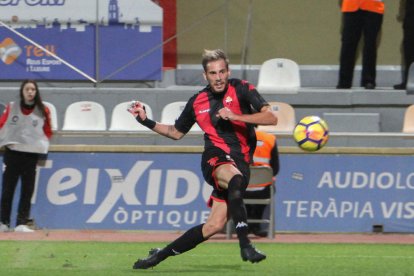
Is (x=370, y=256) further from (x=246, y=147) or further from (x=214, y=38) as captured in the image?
(x=214, y=38)

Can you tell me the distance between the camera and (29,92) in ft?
43.8

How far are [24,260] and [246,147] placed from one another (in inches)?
102

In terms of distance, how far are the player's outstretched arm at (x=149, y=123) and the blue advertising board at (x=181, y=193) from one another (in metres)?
4.38

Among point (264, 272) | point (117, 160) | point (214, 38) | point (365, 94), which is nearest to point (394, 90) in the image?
point (365, 94)

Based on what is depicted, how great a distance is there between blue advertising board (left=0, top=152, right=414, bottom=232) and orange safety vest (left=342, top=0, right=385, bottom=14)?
2.84 metres

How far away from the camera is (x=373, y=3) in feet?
50.5

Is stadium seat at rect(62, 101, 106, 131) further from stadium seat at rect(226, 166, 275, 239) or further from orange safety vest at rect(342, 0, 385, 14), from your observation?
orange safety vest at rect(342, 0, 385, 14)

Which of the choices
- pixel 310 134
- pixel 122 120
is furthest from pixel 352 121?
pixel 310 134

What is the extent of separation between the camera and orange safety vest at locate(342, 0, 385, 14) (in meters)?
15.3

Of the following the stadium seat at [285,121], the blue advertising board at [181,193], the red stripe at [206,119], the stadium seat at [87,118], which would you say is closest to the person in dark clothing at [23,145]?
the blue advertising board at [181,193]

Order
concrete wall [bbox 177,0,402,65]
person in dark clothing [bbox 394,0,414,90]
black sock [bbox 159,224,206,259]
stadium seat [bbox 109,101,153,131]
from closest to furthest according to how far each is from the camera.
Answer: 1. black sock [bbox 159,224,206,259]
2. stadium seat [bbox 109,101,153,131]
3. person in dark clothing [bbox 394,0,414,90]
4. concrete wall [bbox 177,0,402,65]

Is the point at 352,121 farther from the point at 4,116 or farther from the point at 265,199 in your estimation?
the point at 4,116

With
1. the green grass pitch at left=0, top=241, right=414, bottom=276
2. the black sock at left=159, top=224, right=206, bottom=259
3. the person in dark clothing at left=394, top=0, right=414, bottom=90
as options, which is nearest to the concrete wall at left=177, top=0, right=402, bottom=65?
the person in dark clothing at left=394, top=0, right=414, bottom=90

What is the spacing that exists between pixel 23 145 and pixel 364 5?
5.27m
